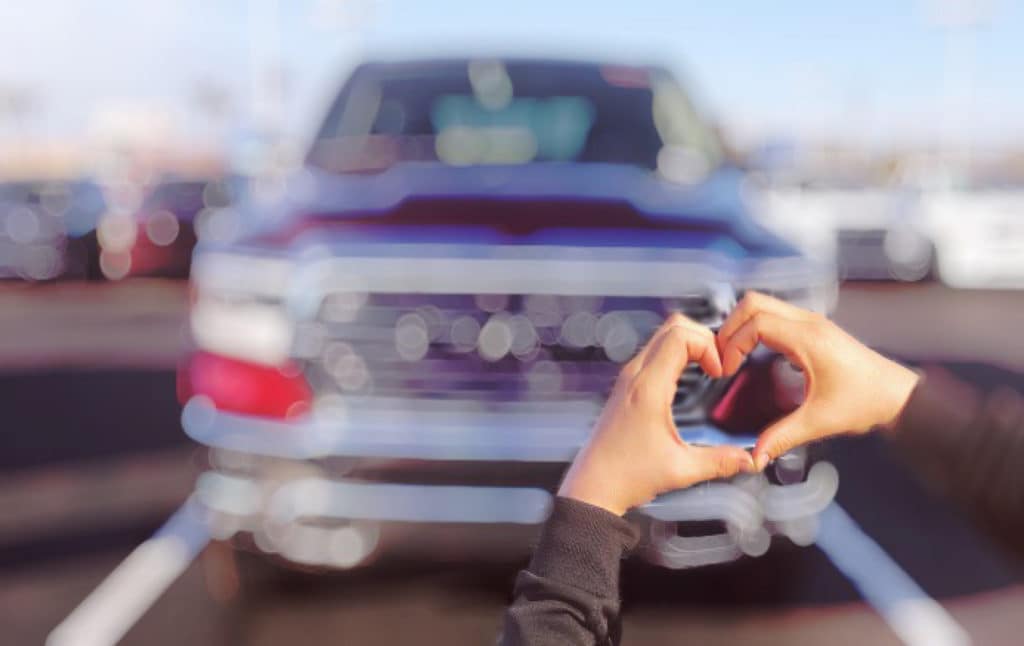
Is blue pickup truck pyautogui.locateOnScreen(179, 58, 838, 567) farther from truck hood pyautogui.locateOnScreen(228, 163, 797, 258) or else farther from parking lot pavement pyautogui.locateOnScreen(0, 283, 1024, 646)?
parking lot pavement pyautogui.locateOnScreen(0, 283, 1024, 646)

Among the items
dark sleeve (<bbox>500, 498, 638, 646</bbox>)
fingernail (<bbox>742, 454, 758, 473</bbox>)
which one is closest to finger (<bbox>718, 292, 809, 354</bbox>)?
fingernail (<bbox>742, 454, 758, 473</bbox>)

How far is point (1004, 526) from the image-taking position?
119 cm

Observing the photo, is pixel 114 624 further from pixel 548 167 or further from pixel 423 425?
pixel 548 167

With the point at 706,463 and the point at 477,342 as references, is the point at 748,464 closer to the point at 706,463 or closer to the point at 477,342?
the point at 706,463

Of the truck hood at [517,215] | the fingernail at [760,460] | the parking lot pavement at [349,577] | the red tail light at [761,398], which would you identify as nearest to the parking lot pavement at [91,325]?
the parking lot pavement at [349,577]

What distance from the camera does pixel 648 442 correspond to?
1.27 metres

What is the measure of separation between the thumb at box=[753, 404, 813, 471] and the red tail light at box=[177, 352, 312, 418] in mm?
2443

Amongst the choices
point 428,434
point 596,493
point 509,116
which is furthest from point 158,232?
point 596,493

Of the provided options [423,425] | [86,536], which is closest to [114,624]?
[86,536]

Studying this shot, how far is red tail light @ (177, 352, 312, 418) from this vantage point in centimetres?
356

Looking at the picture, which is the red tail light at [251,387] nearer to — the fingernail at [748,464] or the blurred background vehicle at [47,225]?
the fingernail at [748,464]

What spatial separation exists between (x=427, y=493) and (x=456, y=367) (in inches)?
16.0

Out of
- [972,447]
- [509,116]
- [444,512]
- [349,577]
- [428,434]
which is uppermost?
[972,447]

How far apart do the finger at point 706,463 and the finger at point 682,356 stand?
9 cm
